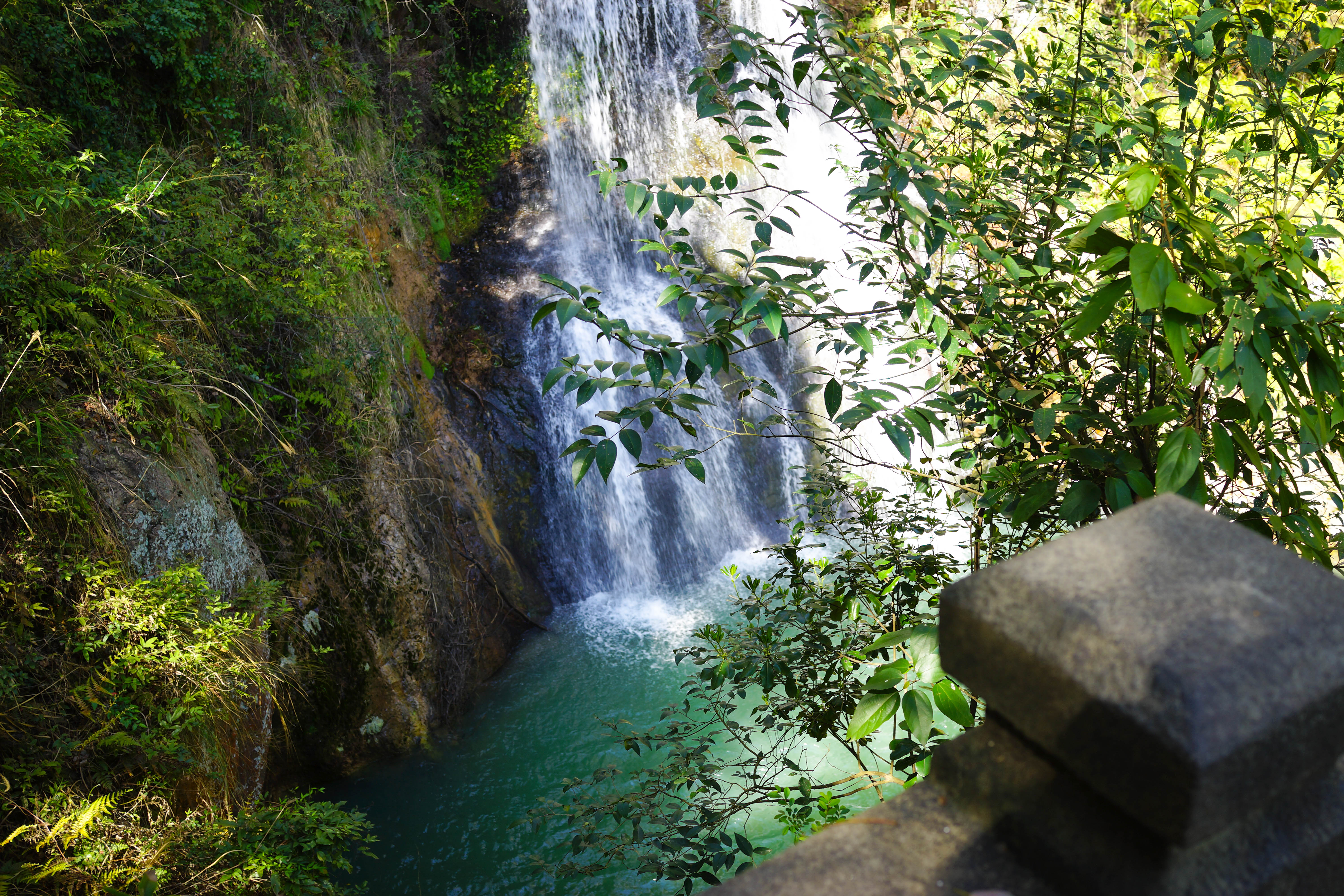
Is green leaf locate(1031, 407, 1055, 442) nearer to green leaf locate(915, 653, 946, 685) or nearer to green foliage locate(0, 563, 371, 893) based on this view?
green leaf locate(915, 653, 946, 685)

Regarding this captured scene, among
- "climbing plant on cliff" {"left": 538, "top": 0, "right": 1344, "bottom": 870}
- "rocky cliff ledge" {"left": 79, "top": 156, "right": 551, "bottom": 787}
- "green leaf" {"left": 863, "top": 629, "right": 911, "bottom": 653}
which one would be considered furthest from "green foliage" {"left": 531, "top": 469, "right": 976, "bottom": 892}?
"rocky cliff ledge" {"left": 79, "top": 156, "right": 551, "bottom": 787}

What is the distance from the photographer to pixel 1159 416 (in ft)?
5.63

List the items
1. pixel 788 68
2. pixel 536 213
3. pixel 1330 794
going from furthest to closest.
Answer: pixel 788 68 → pixel 536 213 → pixel 1330 794

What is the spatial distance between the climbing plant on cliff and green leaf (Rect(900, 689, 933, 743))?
0.01 m

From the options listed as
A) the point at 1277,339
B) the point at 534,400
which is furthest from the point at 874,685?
the point at 534,400

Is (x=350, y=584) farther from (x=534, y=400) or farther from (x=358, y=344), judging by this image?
(x=534, y=400)

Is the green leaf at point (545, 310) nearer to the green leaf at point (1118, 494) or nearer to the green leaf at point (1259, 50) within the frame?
the green leaf at point (1118, 494)

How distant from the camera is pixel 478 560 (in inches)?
289

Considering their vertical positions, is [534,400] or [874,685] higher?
[874,685]

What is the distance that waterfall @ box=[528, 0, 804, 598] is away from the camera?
27.1 ft

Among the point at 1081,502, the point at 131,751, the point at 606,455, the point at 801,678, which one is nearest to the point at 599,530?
the point at 131,751

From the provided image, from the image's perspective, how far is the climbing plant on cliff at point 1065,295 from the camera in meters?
1.54

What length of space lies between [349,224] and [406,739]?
3.95m

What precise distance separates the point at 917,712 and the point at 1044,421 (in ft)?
3.00
